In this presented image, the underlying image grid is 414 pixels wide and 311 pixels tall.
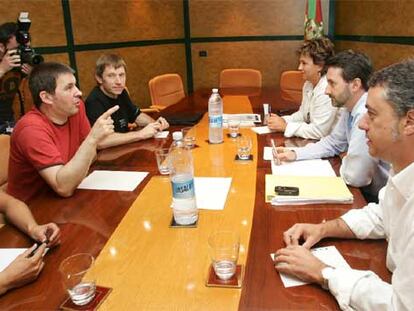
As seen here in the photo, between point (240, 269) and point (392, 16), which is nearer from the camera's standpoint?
point (240, 269)

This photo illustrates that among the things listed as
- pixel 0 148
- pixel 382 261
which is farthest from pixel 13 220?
pixel 382 261

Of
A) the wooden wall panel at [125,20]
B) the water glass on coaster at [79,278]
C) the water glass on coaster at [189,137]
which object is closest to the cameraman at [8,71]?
the wooden wall panel at [125,20]

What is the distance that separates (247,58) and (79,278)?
18.7ft

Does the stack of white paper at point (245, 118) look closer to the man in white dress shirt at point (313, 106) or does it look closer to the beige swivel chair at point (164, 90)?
the man in white dress shirt at point (313, 106)

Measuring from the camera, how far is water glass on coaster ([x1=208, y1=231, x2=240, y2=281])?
1.10 metres

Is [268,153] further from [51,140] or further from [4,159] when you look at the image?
[4,159]

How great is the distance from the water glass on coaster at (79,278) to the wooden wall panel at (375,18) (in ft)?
13.1

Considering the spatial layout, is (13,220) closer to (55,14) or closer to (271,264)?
(271,264)

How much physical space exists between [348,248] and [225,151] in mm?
1063

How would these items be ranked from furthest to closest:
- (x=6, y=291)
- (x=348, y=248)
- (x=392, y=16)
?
(x=392, y=16) → (x=348, y=248) → (x=6, y=291)

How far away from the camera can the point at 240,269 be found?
1.13 meters

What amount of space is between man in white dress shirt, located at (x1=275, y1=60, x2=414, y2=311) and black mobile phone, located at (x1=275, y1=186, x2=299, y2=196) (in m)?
0.27

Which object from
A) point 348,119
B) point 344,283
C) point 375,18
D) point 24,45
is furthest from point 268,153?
point 375,18

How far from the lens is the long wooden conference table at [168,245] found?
103cm
